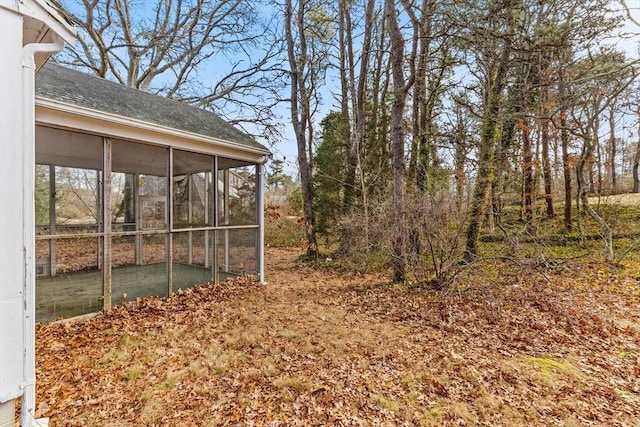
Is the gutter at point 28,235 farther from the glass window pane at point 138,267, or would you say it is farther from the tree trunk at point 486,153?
the tree trunk at point 486,153

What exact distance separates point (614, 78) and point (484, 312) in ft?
20.0

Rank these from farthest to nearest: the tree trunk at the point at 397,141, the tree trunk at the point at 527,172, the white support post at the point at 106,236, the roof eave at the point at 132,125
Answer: the tree trunk at the point at 527,172
the tree trunk at the point at 397,141
the white support post at the point at 106,236
the roof eave at the point at 132,125

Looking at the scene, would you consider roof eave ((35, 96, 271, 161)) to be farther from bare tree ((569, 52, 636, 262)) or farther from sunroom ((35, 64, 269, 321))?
bare tree ((569, 52, 636, 262))

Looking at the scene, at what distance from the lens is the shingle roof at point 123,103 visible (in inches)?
175

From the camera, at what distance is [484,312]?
5098mm

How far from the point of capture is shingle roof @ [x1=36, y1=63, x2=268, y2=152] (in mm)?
4453

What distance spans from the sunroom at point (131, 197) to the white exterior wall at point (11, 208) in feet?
6.50

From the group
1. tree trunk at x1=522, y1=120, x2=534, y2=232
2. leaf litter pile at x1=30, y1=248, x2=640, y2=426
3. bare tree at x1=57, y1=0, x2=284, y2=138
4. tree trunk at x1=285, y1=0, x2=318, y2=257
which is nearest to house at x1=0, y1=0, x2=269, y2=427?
leaf litter pile at x1=30, y1=248, x2=640, y2=426

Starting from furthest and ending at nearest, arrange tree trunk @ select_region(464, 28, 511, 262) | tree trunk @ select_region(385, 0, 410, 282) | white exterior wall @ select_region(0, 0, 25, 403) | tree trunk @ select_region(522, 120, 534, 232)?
1. tree trunk @ select_region(522, 120, 534, 232)
2. tree trunk @ select_region(464, 28, 511, 262)
3. tree trunk @ select_region(385, 0, 410, 282)
4. white exterior wall @ select_region(0, 0, 25, 403)

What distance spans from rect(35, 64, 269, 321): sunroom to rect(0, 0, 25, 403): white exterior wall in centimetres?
198

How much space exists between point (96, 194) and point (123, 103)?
1804 millimetres

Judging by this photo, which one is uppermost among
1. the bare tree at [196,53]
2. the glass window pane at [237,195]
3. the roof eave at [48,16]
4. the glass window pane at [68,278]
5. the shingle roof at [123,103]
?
the bare tree at [196,53]

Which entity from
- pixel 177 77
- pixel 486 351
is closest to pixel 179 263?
pixel 486 351

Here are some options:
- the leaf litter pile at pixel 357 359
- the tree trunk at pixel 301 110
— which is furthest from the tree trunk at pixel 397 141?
the tree trunk at pixel 301 110
